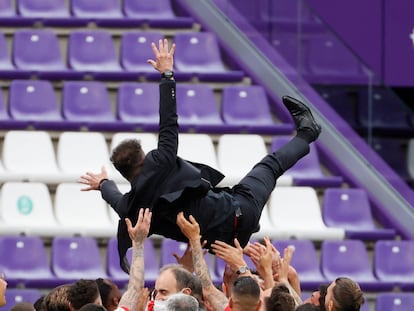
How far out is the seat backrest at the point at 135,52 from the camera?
14.2 m

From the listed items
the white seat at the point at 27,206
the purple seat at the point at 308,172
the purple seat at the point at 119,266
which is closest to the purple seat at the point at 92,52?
the purple seat at the point at 308,172

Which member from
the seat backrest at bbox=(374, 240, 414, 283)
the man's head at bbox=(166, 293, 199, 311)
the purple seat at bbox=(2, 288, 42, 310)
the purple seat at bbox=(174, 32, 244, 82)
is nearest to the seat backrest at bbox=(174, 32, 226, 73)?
the purple seat at bbox=(174, 32, 244, 82)

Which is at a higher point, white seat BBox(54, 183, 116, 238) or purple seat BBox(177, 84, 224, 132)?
purple seat BBox(177, 84, 224, 132)

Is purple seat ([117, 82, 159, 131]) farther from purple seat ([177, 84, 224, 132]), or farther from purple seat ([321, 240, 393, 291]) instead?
purple seat ([321, 240, 393, 291])

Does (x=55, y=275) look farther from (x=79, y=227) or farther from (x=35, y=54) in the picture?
(x=35, y=54)

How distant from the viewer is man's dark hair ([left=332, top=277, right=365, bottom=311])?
8398 mm

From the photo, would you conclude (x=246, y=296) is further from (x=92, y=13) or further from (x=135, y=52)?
(x=92, y=13)

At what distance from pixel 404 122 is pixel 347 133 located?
1.63ft

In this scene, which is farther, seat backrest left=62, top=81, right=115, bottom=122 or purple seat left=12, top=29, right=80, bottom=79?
purple seat left=12, top=29, right=80, bottom=79

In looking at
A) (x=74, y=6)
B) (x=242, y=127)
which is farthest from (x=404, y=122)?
(x=74, y=6)

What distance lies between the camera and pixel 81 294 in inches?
324

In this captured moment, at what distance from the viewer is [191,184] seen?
8805mm

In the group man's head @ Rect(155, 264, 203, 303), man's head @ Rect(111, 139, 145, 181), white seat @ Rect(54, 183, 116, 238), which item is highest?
man's head @ Rect(111, 139, 145, 181)

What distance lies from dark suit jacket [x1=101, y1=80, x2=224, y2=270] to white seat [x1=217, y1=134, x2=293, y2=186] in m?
4.38
